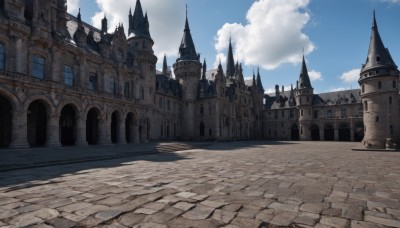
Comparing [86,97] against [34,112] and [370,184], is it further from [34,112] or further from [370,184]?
[370,184]

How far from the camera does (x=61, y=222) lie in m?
4.89

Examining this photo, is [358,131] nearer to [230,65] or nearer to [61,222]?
[230,65]

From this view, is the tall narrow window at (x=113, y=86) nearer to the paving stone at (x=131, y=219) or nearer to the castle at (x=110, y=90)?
the castle at (x=110, y=90)

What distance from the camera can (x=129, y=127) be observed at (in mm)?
36875

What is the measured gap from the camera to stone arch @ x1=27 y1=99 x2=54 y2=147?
26.2m

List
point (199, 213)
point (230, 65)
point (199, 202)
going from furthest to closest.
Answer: point (230, 65)
point (199, 202)
point (199, 213)

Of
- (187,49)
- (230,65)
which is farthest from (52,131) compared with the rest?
(230,65)

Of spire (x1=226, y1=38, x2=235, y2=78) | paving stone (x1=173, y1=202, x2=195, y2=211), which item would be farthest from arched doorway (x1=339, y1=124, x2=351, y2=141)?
paving stone (x1=173, y1=202, x2=195, y2=211)

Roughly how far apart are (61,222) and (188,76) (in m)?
50.8

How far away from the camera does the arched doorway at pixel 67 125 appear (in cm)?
2994

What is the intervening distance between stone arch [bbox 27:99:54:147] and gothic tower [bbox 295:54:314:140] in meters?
61.2

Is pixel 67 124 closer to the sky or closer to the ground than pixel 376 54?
closer to the ground

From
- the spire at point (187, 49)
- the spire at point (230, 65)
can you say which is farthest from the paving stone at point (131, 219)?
the spire at point (230, 65)

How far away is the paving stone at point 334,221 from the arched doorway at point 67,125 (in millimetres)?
30883
